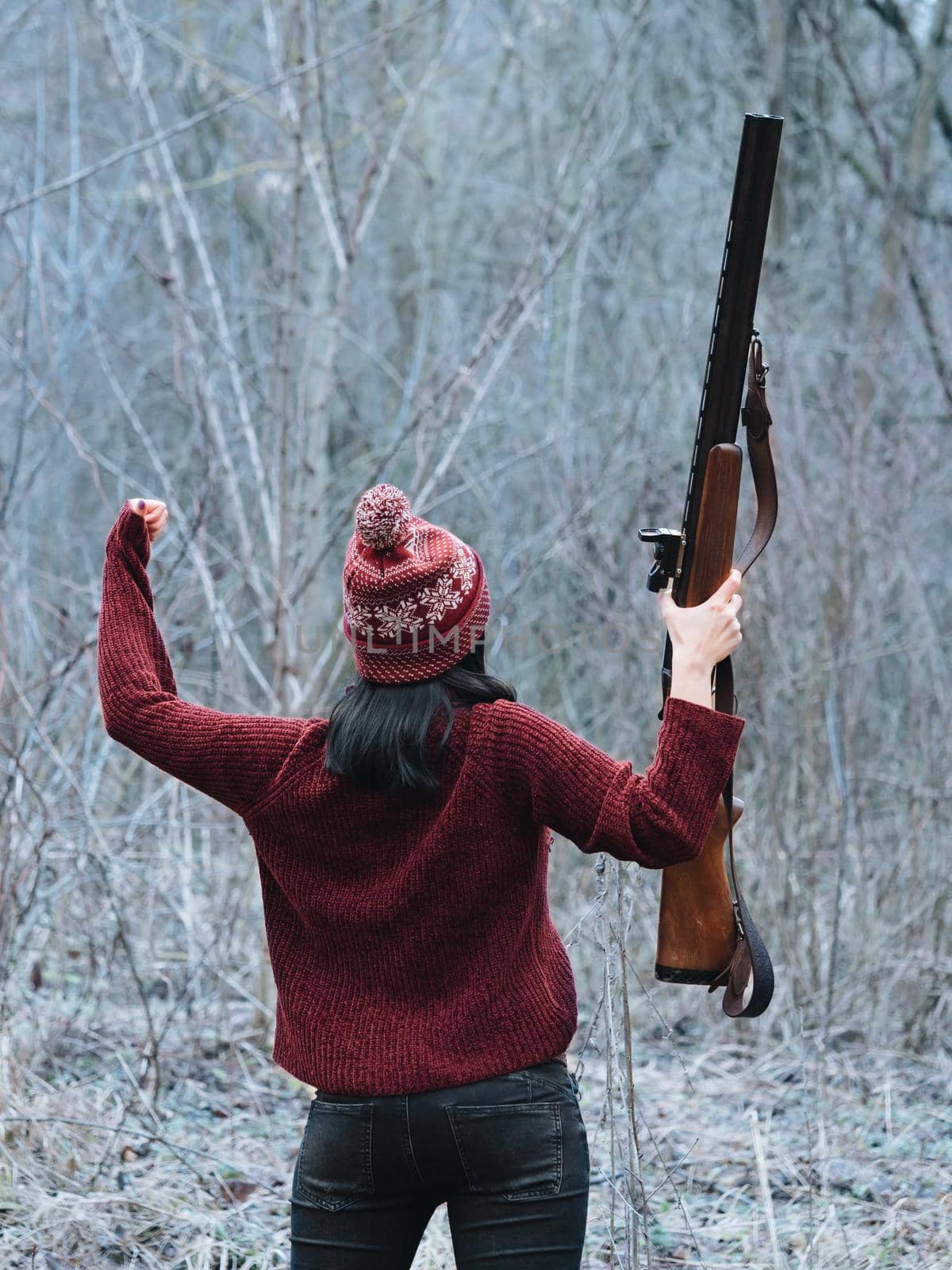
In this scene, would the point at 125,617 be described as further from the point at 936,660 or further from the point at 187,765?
the point at 936,660

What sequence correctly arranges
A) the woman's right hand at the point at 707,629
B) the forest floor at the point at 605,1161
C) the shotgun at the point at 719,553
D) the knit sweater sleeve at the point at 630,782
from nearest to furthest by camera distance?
the knit sweater sleeve at the point at 630,782 < the woman's right hand at the point at 707,629 < the shotgun at the point at 719,553 < the forest floor at the point at 605,1161

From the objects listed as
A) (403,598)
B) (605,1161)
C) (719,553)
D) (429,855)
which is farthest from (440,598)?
(605,1161)

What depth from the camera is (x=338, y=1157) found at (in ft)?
6.72

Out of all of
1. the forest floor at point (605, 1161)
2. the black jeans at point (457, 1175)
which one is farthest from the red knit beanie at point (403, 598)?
the forest floor at point (605, 1161)

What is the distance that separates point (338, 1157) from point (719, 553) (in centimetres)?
113

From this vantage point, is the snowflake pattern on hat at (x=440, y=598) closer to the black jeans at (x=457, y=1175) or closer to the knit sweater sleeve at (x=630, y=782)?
the knit sweater sleeve at (x=630, y=782)

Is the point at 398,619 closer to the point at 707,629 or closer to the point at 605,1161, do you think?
the point at 707,629

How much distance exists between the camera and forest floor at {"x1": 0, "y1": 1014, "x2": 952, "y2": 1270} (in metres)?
3.49

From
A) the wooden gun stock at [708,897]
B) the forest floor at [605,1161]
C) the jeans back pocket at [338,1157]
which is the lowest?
the forest floor at [605,1161]

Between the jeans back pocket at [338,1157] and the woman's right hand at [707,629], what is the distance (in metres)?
0.84

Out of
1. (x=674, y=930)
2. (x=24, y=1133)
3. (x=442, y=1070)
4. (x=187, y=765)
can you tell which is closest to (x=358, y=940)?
(x=442, y=1070)

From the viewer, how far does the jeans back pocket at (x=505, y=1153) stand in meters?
1.99

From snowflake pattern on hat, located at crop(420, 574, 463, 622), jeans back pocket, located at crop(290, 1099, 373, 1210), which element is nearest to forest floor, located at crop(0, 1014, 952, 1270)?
jeans back pocket, located at crop(290, 1099, 373, 1210)

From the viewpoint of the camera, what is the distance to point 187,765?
2.14m
